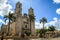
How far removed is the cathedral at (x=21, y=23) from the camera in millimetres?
21219

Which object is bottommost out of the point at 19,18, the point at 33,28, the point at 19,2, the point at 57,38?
the point at 57,38

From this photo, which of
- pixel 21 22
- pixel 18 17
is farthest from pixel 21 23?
pixel 18 17

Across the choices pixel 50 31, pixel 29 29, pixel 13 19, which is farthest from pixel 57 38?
pixel 13 19

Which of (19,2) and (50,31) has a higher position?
(19,2)

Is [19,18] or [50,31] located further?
[50,31]

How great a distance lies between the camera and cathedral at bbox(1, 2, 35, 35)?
2122 centimetres

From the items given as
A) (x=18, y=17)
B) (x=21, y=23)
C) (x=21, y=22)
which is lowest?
(x=21, y=23)

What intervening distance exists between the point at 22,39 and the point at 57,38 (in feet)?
18.7

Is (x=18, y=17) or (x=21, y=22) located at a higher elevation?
(x=18, y=17)

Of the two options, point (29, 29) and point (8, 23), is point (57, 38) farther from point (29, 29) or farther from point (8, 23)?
point (8, 23)

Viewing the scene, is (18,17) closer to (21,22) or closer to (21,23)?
(21,22)

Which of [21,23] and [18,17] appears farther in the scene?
[21,23]

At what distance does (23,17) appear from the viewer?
74.2 ft

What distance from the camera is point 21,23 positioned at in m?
22.1
